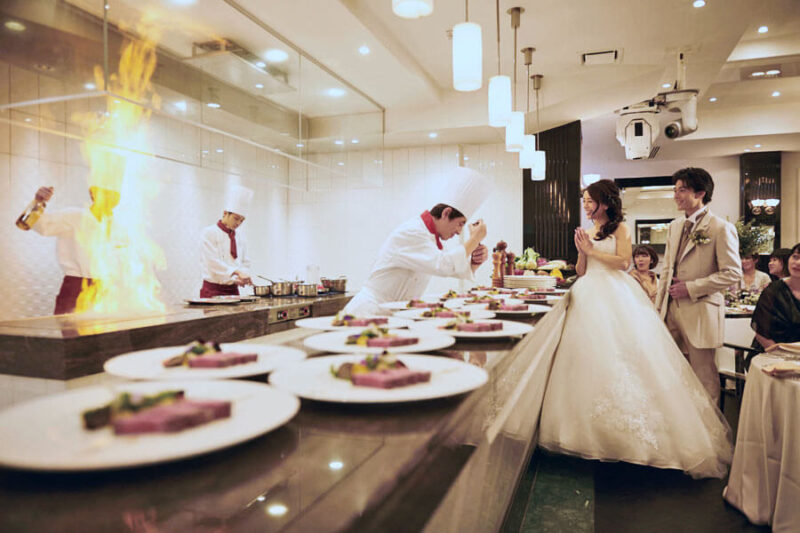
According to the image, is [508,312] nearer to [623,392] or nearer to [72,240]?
[623,392]

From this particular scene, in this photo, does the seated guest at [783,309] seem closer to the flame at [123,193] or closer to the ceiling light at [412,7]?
the ceiling light at [412,7]

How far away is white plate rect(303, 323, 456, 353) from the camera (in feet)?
3.51

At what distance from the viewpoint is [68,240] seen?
3969 millimetres

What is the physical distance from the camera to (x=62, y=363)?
191 centimetres

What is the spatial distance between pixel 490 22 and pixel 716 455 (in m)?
4.01

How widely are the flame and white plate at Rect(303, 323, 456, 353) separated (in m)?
2.18

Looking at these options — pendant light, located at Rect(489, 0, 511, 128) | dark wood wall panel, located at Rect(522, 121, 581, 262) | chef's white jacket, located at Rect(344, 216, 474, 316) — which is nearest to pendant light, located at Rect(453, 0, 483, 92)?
pendant light, located at Rect(489, 0, 511, 128)

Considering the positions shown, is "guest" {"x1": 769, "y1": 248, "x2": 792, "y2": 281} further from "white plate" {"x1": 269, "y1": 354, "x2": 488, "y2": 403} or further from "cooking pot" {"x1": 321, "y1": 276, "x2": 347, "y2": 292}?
"white plate" {"x1": 269, "y1": 354, "x2": 488, "y2": 403}

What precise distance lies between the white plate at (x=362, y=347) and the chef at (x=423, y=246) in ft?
4.43

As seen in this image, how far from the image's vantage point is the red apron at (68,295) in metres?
3.87

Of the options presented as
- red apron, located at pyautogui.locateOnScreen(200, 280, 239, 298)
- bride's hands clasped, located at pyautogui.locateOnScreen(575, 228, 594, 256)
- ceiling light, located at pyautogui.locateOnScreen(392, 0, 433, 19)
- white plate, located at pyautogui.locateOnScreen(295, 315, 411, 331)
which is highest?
ceiling light, located at pyautogui.locateOnScreen(392, 0, 433, 19)

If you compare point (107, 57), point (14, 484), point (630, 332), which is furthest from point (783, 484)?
point (107, 57)

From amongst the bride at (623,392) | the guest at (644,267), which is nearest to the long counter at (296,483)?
the bride at (623,392)

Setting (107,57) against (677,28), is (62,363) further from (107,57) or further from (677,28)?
(677,28)
